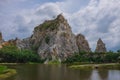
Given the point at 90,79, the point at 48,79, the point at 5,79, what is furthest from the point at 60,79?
the point at 5,79

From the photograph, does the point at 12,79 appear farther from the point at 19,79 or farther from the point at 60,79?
the point at 60,79

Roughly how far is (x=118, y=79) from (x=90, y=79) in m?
9.04

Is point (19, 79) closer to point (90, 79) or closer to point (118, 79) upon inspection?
point (90, 79)

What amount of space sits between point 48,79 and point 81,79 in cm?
1078

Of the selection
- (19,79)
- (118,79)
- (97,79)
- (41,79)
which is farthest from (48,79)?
(118,79)

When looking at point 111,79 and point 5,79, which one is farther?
point 111,79

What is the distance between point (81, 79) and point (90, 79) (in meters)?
2.91

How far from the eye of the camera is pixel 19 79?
88.8 meters

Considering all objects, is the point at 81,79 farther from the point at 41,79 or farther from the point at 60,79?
the point at 41,79

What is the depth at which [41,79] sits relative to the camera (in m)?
89.3

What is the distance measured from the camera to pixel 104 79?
310 ft

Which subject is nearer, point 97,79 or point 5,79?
point 5,79

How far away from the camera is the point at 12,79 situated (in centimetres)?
8912

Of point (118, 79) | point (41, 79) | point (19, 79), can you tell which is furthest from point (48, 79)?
point (118, 79)
